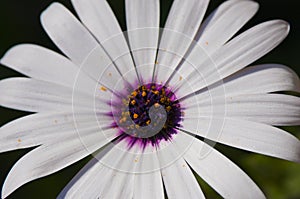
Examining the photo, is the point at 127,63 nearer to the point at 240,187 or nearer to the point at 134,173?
the point at 134,173

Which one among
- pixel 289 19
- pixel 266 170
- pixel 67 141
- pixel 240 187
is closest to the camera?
pixel 240 187

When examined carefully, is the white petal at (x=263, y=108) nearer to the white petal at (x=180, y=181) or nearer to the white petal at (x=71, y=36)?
the white petal at (x=180, y=181)

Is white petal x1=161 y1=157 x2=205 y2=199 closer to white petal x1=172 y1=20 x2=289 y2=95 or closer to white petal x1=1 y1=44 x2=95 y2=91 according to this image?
white petal x1=172 y1=20 x2=289 y2=95

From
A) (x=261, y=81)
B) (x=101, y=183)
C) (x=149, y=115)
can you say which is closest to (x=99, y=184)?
(x=101, y=183)

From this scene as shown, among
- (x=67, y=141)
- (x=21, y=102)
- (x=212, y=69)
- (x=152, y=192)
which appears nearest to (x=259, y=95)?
(x=212, y=69)

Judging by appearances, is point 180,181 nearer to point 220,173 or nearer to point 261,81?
point 220,173

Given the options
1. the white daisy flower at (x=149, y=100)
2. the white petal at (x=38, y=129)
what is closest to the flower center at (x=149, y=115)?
the white daisy flower at (x=149, y=100)

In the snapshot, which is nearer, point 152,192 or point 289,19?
point 152,192

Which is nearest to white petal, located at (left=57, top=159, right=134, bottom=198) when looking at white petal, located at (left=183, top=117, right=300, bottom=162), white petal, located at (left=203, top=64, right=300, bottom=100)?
white petal, located at (left=183, top=117, right=300, bottom=162)
